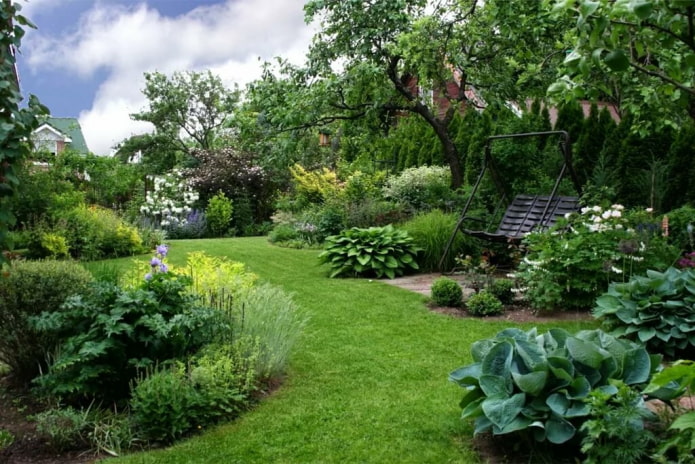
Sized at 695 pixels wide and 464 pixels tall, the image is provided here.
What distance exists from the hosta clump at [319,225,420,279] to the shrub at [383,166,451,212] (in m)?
2.54

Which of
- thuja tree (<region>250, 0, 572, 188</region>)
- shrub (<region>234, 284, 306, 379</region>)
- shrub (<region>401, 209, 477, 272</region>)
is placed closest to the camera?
shrub (<region>234, 284, 306, 379</region>)

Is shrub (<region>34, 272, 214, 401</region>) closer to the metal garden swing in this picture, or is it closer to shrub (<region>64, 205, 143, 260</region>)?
the metal garden swing

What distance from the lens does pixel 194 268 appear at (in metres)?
4.80

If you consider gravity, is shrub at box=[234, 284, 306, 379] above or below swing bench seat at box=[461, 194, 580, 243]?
below

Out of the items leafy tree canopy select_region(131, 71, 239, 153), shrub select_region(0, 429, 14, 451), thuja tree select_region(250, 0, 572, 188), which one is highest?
leafy tree canopy select_region(131, 71, 239, 153)

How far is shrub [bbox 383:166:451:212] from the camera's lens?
10.9m

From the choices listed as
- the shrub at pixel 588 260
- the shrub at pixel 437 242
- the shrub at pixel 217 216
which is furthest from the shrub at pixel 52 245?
the shrub at pixel 588 260

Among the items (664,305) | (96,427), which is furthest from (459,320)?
(96,427)

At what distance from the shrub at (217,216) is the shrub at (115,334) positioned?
Answer: 1138cm

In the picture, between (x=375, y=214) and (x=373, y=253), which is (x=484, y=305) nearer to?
(x=373, y=253)

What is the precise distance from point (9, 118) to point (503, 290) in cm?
460

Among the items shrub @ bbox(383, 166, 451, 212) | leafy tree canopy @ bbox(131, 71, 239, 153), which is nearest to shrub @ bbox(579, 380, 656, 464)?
shrub @ bbox(383, 166, 451, 212)

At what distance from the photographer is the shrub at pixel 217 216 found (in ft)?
48.8

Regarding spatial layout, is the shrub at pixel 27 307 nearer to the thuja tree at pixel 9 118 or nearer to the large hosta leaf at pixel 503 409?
the thuja tree at pixel 9 118
